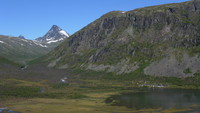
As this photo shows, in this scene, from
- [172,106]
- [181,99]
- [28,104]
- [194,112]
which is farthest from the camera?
[181,99]

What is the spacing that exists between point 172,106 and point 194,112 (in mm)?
19560

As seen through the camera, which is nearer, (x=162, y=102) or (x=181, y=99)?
(x=162, y=102)

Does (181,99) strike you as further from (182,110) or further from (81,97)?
(81,97)

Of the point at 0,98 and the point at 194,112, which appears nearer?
the point at 194,112

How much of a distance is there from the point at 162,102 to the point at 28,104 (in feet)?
262

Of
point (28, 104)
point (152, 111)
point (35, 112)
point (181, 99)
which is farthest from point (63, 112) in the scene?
point (181, 99)

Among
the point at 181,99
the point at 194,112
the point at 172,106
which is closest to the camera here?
the point at 194,112

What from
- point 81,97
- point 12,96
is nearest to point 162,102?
point 81,97

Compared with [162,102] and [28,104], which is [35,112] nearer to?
[28,104]

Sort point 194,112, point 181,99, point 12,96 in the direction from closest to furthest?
1. point 194,112
2. point 181,99
3. point 12,96

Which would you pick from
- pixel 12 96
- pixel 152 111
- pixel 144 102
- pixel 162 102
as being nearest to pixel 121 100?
pixel 144 102

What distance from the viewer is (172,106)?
139 meters

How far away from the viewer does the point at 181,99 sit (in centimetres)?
16012

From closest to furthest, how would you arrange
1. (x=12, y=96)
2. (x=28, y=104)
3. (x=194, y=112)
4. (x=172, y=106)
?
(x=194, y=112)
(x=172, y=106)
(x=28, y=104)
(x=12, y=96)
